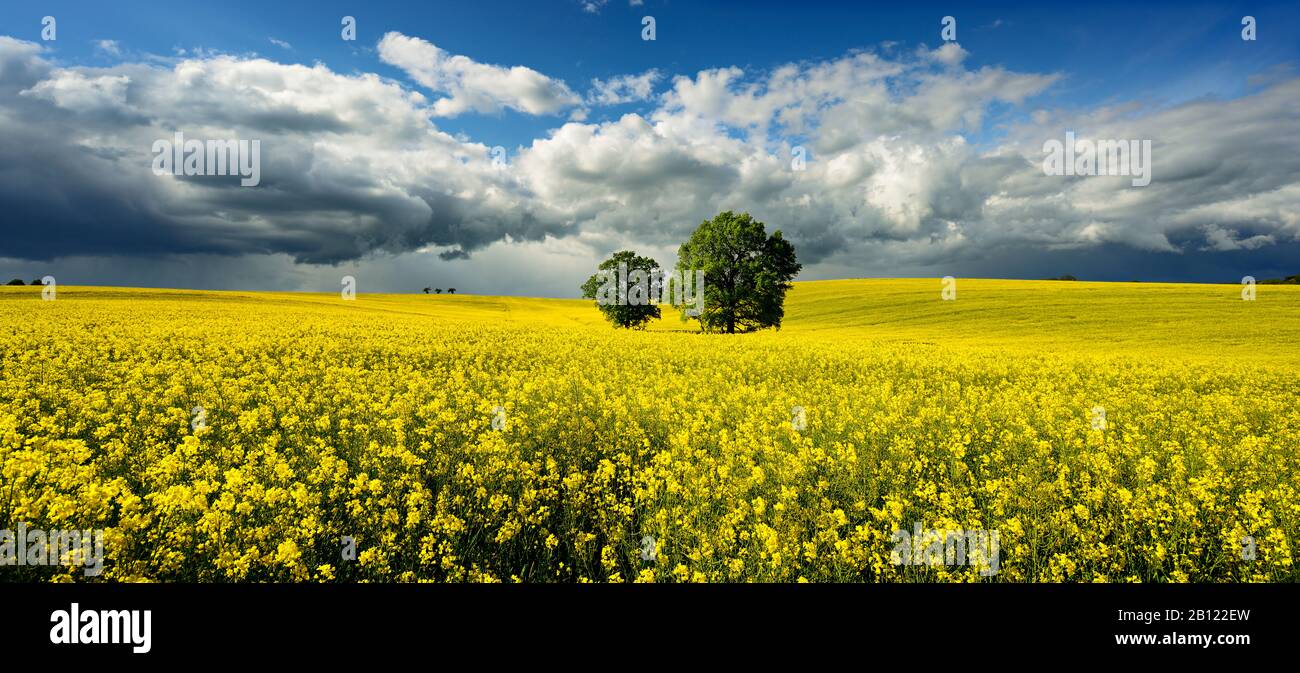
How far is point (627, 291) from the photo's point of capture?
51594 millimetres

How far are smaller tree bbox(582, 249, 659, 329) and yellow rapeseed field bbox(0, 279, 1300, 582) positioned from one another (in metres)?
37.5

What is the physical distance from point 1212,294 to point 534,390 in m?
65.8

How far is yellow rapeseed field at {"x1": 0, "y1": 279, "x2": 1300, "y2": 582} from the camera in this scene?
14.7 feet

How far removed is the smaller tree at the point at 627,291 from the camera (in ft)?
169

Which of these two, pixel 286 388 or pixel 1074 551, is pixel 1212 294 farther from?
pixel 286 388

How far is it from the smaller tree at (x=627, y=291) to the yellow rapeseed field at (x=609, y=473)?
37546 mm

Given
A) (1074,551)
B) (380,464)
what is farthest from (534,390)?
(1074,551)
